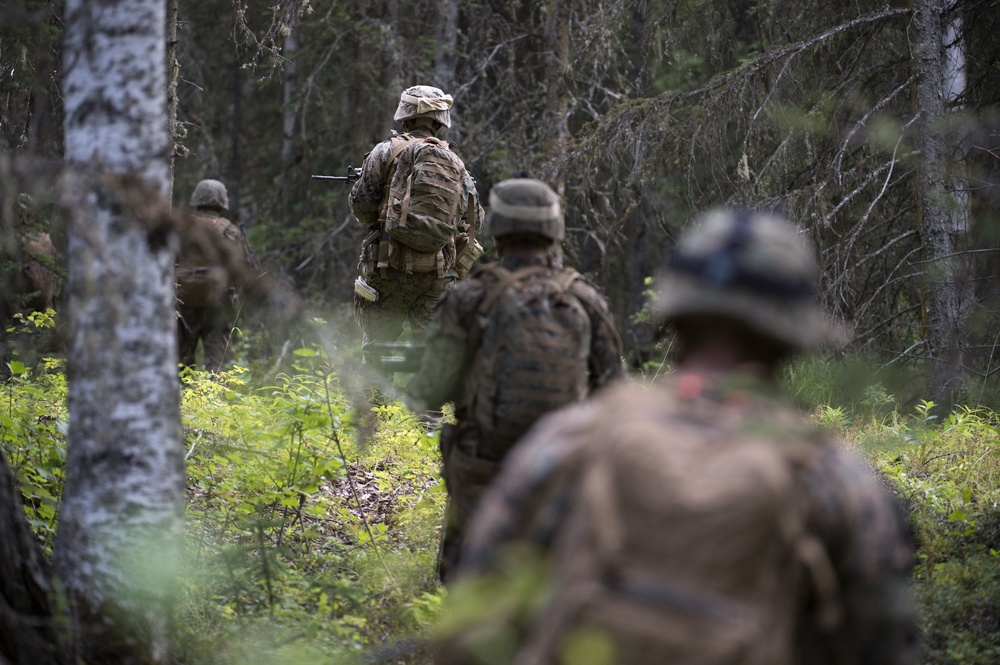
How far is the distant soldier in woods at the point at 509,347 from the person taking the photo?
470cm

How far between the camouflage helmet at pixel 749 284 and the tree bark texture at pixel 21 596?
8.29 ft

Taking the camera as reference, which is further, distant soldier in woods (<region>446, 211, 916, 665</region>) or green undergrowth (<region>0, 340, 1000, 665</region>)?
green undergrowth (<region>0, 340, 1000, 665</region>)

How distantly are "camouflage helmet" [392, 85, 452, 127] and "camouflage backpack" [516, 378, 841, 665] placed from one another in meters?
6.58

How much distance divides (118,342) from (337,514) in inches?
146

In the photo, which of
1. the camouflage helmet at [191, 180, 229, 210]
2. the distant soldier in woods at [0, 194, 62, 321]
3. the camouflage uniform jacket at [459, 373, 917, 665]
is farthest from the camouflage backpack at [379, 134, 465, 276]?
the camouflage uniform jacket at [459, 373, 917, 665]

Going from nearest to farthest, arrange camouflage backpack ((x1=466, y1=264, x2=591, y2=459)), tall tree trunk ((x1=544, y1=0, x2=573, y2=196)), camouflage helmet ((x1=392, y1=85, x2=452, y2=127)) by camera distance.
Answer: camouflage backpack ((x1=466, y1=264, x2=591, y2=459)), camouflage helmet ((x1=392, y1=85, x2=452, y2=127)), tall tree trunk ((x1=544, y1=0, x2=573, y2=196))

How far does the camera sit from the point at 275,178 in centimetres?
1825

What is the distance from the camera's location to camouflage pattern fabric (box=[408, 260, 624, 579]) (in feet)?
15.8

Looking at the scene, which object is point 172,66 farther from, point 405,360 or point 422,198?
point 405,360

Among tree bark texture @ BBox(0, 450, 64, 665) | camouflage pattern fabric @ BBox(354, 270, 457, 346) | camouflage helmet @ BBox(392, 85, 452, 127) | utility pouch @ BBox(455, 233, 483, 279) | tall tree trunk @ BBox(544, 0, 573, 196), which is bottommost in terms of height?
tree bark texture @ BBox(0, 450, 64, 665)

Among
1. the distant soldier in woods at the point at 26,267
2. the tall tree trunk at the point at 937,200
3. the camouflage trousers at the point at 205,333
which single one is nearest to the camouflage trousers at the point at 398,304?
the distant soldier in woods at the point at 26,267

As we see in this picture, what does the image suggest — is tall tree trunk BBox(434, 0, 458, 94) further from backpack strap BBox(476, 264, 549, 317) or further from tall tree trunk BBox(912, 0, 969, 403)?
backpack strap BBox(476, 264, 549, 317)

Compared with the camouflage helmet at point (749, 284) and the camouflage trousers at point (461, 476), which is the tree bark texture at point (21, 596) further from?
the camouflage helmet at point (749, 284)

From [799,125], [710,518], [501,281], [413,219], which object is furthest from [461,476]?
[799,125]
